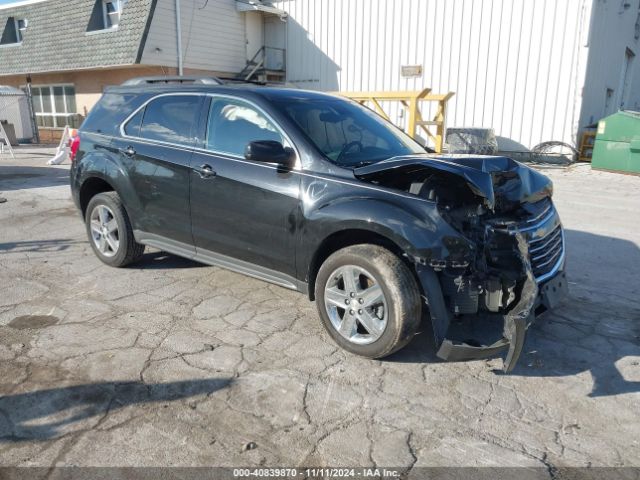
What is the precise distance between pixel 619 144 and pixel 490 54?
514 cm

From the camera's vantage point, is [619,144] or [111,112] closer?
[111,112]

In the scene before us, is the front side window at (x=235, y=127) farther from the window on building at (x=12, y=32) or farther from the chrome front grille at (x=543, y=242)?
the window on building at (x=12, y=32)

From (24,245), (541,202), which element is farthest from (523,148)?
(24,245)

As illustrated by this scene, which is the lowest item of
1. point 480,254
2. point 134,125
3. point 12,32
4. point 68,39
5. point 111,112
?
point 480,254

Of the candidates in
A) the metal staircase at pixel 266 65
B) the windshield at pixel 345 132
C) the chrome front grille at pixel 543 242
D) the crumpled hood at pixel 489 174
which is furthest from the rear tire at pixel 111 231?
the metal staircase at pixel 266 65

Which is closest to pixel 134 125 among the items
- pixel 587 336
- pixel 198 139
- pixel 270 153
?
pixel 198 139

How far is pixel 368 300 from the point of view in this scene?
132 inches

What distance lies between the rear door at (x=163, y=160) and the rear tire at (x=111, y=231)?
25 cm

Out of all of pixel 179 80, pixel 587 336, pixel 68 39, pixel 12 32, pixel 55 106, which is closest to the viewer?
pixel 587 336

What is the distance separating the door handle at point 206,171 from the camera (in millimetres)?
4078

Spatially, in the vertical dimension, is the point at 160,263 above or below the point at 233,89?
below

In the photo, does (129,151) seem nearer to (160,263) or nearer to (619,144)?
(160,263)

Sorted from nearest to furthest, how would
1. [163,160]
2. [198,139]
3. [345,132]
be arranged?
1. [345,132]
2. [198,139]
3. [163,160]

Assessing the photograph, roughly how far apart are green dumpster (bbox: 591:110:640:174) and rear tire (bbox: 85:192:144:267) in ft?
40.5
